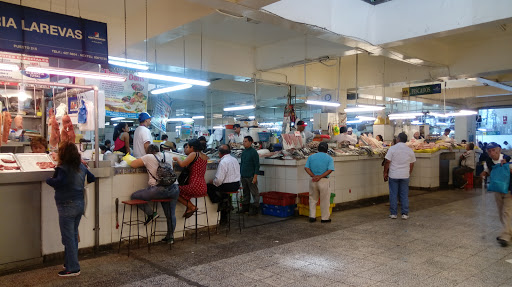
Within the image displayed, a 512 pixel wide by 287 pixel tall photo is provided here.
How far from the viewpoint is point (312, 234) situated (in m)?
7.11

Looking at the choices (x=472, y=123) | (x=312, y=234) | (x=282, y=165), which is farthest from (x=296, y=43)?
(x=472, y=123)

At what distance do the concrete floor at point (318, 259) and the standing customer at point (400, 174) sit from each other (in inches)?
17.4

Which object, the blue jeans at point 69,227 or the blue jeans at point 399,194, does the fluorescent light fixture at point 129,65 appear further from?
the blue jeans at point 399,194

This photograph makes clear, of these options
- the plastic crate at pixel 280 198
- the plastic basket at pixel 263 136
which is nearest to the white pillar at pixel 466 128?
the plastic basket at pixel 263 136

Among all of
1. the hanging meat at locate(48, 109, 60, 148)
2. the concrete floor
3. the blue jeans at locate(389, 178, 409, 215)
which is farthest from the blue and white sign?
the blue jeans at locate(389, 178, 409, 215)

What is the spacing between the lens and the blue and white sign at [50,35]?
17.8 ft

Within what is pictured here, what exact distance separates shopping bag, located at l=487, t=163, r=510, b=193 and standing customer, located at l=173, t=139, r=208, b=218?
4.94 metres

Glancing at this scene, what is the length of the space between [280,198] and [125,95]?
4403mm

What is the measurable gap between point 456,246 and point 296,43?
24.0 ft

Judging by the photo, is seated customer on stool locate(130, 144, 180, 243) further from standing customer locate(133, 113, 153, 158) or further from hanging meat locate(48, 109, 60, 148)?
hanging meat locate(48, 109, 60, 148)

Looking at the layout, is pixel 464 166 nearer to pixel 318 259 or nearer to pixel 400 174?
pixel 400 174

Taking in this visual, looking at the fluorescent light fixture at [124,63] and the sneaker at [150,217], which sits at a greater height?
the fluorescent light fixture at [124,63]

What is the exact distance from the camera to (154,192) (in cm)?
599

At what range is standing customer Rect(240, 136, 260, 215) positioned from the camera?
28.8 ft
